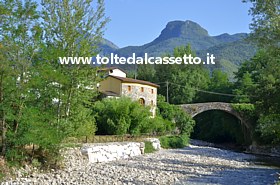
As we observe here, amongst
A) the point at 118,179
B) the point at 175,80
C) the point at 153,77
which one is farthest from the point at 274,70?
the point at 153,77

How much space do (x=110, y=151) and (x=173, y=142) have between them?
1351 centimetres

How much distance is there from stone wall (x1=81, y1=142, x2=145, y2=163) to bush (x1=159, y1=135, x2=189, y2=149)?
6.03 metres

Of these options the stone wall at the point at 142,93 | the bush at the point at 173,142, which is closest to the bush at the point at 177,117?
the stone wall at the point at 142,93

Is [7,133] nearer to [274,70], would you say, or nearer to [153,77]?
[274,70]

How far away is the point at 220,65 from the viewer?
106 meters

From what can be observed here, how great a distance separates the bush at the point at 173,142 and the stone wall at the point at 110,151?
603 cm

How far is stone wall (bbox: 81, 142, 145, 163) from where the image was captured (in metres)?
18.7

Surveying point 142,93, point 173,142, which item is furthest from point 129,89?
point 173,142

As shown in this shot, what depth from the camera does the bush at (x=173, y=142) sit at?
31553mm

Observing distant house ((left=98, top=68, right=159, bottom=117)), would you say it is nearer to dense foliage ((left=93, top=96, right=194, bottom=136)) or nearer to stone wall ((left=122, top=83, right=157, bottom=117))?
stone wall ((left=122, top=83, right=157, bottom=117))

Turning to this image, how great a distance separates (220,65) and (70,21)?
3667 inches

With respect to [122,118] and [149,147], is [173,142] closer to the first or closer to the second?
[149,147]

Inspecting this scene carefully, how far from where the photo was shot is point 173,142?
3344cm

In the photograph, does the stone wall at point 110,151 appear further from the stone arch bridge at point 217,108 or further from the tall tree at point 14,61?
the stone arch bridge at point 217,108
